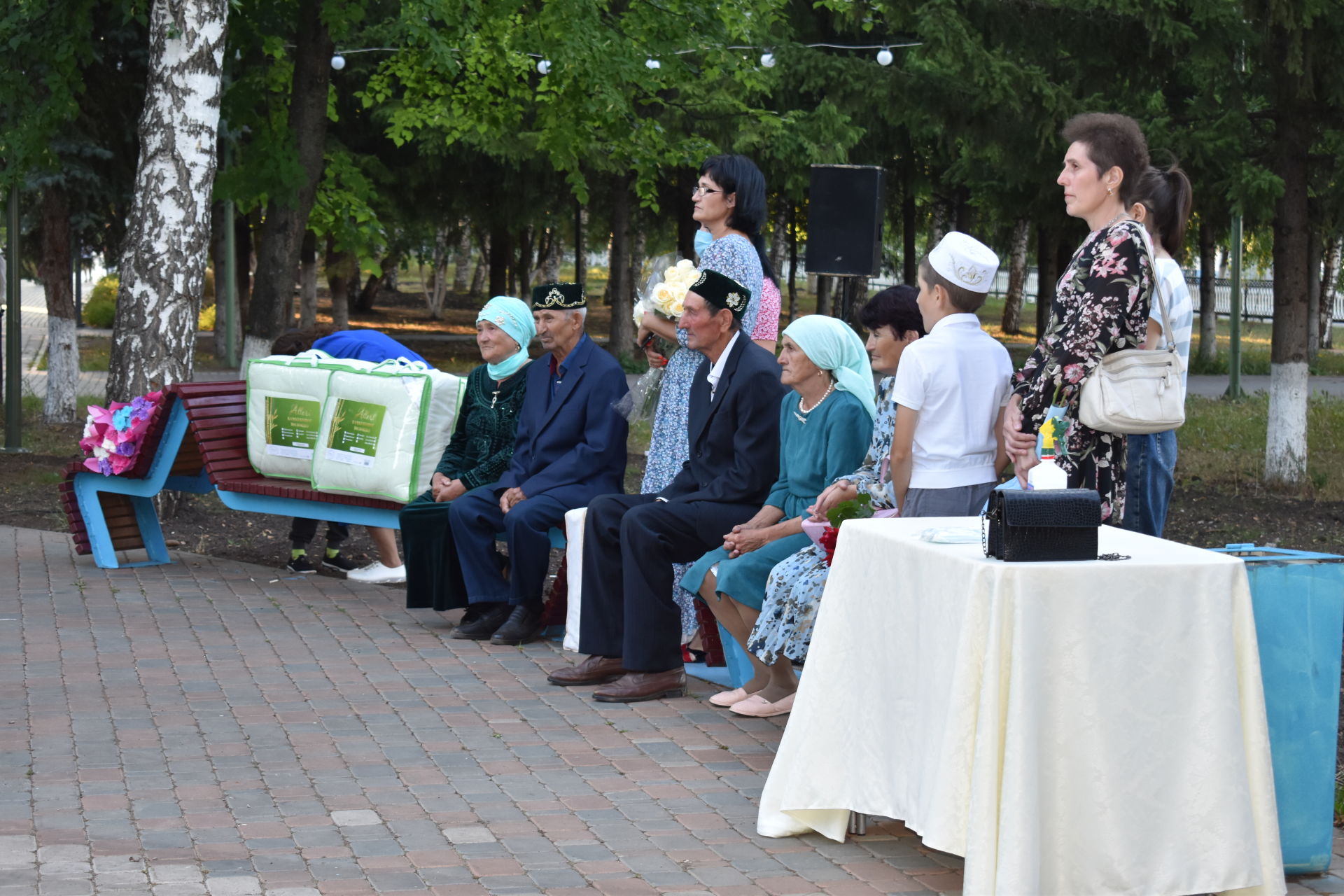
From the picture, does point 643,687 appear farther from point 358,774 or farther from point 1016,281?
point 1016,281

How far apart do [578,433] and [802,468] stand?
1.65m

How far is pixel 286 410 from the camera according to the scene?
8727mm

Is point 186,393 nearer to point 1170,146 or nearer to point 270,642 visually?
point 270,642

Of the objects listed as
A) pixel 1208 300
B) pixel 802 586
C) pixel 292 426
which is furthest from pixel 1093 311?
pixel 1208 300

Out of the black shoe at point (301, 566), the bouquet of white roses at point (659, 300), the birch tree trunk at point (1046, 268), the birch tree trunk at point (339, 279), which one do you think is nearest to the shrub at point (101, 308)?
the birch tree trunk at point (339, 279)

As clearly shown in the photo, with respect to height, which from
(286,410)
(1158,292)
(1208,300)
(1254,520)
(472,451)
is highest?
(1158,292)

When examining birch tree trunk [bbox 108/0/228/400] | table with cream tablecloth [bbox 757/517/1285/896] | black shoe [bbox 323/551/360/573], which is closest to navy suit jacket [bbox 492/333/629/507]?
black shoe [bbox 323/551/360/573]

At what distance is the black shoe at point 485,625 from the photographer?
7.52 metres

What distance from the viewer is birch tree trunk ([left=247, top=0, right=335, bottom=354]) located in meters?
16.3

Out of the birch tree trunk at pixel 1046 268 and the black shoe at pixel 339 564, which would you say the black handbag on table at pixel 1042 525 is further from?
the birch tree trunk at pixel 1046 268

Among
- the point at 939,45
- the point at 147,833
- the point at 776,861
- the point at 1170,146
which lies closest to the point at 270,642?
the point at 147,833

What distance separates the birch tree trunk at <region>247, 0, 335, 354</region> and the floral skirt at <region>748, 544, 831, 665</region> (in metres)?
11.5

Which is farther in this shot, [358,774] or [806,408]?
[806,408]

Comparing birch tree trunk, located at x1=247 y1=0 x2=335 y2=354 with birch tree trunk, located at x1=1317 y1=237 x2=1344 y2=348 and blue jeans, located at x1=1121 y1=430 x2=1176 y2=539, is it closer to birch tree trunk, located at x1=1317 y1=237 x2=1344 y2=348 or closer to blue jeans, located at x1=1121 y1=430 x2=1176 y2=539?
blue jeans, located at x1=1121 y1=430 x2=1176 y2=539
